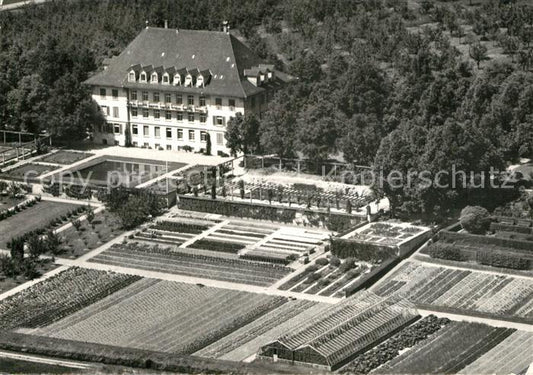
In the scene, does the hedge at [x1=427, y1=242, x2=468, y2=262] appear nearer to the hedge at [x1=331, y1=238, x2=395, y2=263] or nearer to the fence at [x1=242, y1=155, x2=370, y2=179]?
the hedge at [x1=331, y1=238, x2=395, y2=263]

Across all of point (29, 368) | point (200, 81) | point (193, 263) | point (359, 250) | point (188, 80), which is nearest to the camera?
point (29, 368)

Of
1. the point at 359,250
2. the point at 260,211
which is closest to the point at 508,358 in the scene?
the point at 359,250

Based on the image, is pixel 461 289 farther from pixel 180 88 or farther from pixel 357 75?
pixel 180 88

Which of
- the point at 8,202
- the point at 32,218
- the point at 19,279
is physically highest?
the point at 8,202

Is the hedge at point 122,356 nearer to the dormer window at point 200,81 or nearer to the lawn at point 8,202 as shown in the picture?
the lawn at point 8,202

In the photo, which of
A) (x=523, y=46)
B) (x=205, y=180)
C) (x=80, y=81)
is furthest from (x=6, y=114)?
(x=523, y=46)

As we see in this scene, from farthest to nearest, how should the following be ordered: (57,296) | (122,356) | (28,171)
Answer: (28,171) < (57,296) < (122,356)

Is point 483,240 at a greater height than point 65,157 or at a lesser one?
lesser
